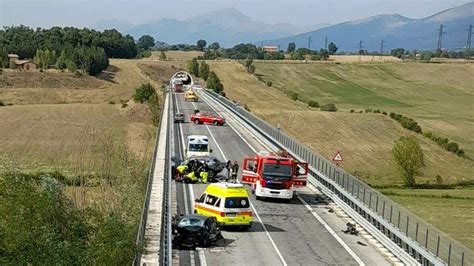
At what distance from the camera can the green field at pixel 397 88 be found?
12006 cm

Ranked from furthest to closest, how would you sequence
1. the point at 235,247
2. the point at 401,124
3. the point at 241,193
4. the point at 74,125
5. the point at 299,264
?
1. the point at 401,124
2. the point at 74,125
3. the point at 241,193
4. the point at 235,247
5. the point at 299,264

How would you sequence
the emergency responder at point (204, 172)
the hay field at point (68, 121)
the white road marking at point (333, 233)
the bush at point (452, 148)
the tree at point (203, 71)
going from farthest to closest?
the tree at point (203, 71) < the bush at point (452, 148) < the hay field at point (68, 121) < the emergency responder at point (204, 172) < the white road marking at point (333, 233)

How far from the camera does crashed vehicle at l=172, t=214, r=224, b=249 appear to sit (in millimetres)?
24109

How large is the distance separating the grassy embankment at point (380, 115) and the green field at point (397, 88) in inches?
7.3

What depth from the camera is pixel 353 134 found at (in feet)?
268

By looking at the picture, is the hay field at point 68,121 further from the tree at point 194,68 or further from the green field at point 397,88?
the green field at point 397,88

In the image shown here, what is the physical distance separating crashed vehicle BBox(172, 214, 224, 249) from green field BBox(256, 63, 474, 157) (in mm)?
76076

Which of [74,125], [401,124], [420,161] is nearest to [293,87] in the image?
[401,124]

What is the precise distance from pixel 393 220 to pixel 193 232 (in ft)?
23.7

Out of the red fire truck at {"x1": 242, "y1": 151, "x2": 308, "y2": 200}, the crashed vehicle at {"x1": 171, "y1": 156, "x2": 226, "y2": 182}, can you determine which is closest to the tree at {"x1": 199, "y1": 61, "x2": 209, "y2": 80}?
the crashed vehicle at {"x1": 171, "y1": 156, "x2": 226, "y2": 182}

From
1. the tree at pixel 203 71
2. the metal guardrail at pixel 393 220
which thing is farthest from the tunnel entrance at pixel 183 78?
the metal guardrail at pixel 393 220

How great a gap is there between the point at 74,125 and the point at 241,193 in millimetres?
55549

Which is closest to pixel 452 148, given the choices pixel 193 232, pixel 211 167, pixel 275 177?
pixel 211 167

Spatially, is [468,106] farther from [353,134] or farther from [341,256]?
[341,256]
